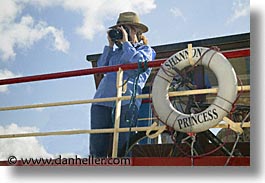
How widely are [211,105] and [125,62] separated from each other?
0.59m

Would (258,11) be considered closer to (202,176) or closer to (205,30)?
(202,176)

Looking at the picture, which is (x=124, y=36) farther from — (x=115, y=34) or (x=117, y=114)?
(x=117, y=114)

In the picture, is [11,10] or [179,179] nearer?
[179,179]

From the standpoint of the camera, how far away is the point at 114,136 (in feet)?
7.97

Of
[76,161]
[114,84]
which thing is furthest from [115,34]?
[76,161]

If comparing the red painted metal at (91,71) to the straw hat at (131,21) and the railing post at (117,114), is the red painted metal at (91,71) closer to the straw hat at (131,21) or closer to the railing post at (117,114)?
the railing post at (117,114)

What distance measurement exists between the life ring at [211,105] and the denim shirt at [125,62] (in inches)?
8.8

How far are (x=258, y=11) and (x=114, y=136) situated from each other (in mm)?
862

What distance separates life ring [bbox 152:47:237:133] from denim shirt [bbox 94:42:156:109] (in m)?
0.22

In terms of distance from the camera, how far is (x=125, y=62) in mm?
2623

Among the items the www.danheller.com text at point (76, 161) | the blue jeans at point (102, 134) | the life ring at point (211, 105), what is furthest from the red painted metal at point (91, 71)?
the www.danheller.com text at point (76, 161)

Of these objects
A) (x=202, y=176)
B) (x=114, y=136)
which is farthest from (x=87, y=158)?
(x=202, y=176)

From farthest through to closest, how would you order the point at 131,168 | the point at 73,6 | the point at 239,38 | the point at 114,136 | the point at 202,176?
the point at 73,6 → the point at 239,38 → the point at 114,136 → the point at 131,168 → the point at 202,176

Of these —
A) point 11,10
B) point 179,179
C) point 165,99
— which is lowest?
point 179,179
